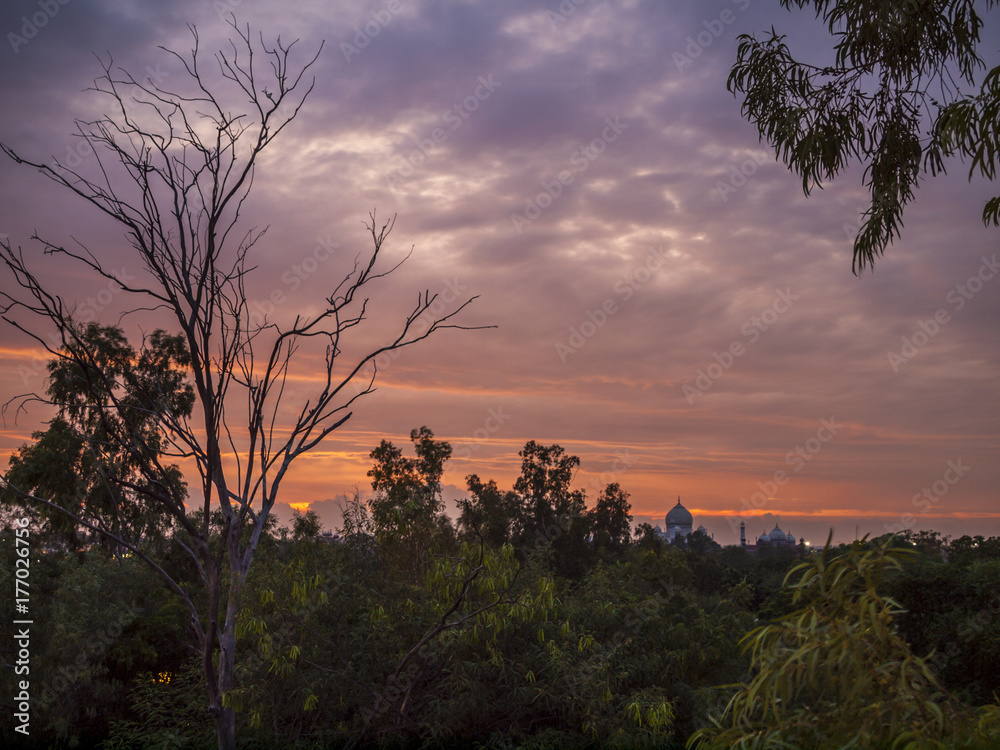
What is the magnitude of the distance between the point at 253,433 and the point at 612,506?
17996mm

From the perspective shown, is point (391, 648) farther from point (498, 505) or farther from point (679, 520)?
point (679, 520)

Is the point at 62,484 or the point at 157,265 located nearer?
the point at 157,265

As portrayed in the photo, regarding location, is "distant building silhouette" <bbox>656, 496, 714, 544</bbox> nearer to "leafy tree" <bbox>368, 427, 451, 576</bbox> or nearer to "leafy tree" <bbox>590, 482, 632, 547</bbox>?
"leafy tree" <bbox>590, 482, 632, 547</bbox>

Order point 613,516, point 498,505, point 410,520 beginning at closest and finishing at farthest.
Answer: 1. point 410,520
2. point 498,505
3. point 613,516

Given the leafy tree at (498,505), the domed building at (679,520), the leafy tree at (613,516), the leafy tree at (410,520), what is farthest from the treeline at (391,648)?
the domed building at (679,520)

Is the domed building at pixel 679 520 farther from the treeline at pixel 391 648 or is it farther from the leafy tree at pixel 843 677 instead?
the leafy tree at pixel 843 677

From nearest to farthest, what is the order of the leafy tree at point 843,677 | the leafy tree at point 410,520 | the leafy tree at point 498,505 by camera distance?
the leafy tree at point 843,677 < the leafy tree at point 410,520 < the leafy tree at point 498,505

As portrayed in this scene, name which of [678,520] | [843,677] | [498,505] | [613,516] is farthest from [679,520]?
[843,677]

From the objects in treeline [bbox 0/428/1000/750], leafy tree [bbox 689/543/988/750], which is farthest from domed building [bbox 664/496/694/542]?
leafy tree [bbox 689/543/988/750]

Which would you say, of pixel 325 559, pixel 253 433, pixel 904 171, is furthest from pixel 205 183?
pixel 325 559

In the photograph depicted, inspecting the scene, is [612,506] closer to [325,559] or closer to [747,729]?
[325,559]

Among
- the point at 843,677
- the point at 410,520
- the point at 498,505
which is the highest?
the point at 498,505

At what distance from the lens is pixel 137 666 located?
9.54m

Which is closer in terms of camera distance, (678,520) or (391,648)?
(391,648)
